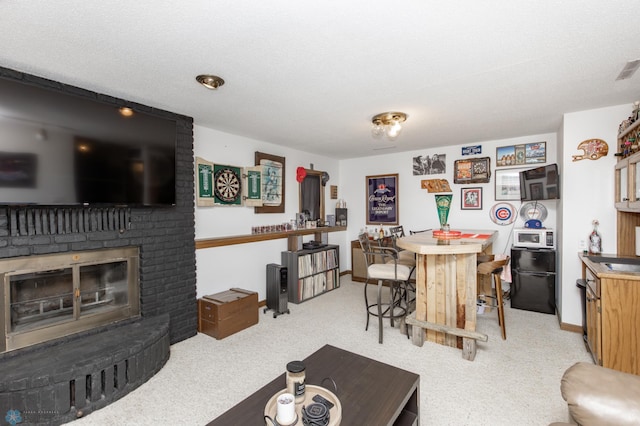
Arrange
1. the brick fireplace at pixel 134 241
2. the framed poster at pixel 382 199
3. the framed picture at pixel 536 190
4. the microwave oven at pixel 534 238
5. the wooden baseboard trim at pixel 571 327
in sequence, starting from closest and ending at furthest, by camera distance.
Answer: the brick fireplace at pixel 134 241
the wooden baseboard trim at pixel 571 327
the framed picture at pixel 536 190
the microwave oven at pixel 534 238
the framed poster at pixel 382 199

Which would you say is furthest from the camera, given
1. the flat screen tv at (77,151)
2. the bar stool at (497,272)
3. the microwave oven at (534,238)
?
the microwave oven at (534,238)

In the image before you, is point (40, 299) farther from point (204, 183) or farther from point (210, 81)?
point (210, 81)

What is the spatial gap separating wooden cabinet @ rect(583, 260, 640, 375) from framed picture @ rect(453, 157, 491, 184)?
97.1 inches

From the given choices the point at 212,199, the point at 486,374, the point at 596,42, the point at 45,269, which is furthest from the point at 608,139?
the point at 45,269

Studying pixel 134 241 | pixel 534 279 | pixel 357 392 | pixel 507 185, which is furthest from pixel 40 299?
pixel 507 185

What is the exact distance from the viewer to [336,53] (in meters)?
1.88

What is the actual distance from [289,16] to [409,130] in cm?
260

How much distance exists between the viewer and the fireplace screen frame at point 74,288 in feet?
6.98

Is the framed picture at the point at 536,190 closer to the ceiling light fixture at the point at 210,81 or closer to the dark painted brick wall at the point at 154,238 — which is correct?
the ceiling light fixture at the point at 210,81

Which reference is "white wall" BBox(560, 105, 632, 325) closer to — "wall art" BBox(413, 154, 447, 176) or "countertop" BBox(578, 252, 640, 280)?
"countertop" BBox(578, 252, 640, 280)

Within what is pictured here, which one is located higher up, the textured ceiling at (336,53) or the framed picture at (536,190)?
the textured ceiling at (336,53)

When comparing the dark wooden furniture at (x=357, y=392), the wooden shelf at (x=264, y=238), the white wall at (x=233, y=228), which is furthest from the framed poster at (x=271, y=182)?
the dark wooden furniture at (x=357, y=392)

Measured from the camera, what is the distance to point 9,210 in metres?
2.12

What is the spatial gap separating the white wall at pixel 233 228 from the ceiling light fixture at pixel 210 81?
134 centimetres
